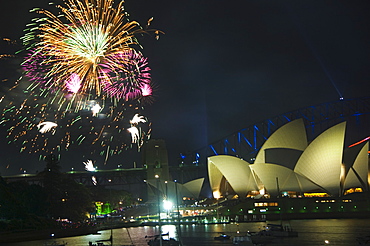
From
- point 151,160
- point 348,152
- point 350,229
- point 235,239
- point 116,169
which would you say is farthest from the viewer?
point 116,169

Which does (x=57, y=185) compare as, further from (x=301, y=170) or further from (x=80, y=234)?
(x=301, y=170)

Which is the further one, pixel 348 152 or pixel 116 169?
pixel 116 169

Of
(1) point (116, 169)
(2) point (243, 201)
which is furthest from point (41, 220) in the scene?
(1) point (116, 169)

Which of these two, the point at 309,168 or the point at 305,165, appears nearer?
the point at 309,168

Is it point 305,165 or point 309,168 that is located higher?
point 305,165
